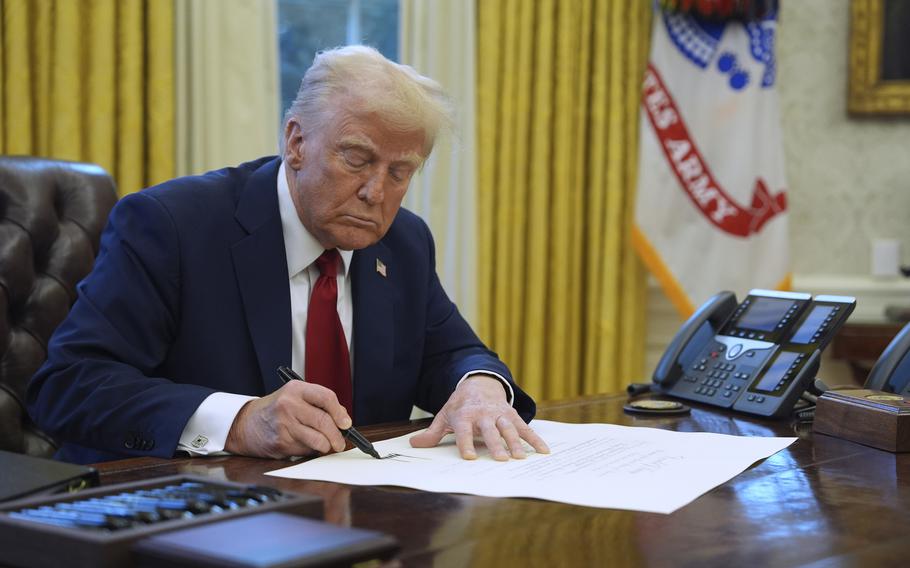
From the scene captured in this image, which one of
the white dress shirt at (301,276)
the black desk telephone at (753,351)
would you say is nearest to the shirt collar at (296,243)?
the white dress shirt at (301,276)

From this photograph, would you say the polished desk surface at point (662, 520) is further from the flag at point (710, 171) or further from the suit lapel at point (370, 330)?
the flag at point (710, 171)

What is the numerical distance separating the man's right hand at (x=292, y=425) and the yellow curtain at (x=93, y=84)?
86.6 inches

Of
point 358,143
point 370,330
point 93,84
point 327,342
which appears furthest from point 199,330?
point 93,84

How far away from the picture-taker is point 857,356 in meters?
4.29

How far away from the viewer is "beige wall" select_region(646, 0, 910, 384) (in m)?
4.83

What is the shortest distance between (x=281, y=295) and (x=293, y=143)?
349mm

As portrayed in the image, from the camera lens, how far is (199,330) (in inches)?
82.7

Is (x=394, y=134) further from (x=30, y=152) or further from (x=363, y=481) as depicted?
(x=30, y=152)

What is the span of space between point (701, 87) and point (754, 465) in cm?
326

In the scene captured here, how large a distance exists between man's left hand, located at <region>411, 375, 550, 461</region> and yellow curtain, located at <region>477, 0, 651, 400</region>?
2597mm

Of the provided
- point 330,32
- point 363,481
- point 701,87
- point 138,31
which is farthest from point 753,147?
point 363,481

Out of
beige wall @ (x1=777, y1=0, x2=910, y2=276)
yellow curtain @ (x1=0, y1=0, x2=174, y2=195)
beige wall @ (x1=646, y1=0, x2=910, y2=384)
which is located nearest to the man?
yellow curtain @ (x1=0, y1=0, x2=174, y2=195)

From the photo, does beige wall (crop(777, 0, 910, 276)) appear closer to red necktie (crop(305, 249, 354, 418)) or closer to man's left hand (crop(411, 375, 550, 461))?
red necktie (crop(305, 249, 354, 418))

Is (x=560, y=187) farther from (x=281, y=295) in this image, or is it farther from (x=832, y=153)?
(x=281, y=295)
